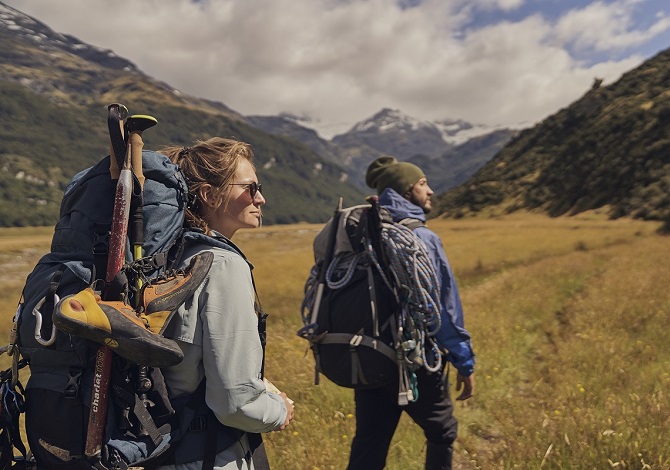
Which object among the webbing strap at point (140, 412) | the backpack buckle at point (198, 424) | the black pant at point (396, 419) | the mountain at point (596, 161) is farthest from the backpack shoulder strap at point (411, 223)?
the mountain at point (596, 161)

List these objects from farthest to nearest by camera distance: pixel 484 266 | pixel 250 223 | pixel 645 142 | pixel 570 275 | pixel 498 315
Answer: pixel 645 142, pixel 484 266, pixel 570 275, pixel 498 315, pixel 250 223

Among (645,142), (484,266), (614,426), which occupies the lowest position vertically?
(484,266)

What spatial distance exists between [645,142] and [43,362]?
7581 cm

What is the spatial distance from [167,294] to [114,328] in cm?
24

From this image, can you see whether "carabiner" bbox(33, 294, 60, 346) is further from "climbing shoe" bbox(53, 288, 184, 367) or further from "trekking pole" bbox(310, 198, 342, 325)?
"trekking pole" bbox(310, 198, 342, 325)

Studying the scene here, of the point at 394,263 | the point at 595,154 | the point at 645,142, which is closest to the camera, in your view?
the point at 394,263

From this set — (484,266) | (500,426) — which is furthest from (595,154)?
(500,426)

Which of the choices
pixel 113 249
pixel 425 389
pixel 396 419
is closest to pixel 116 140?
pixel 113 249

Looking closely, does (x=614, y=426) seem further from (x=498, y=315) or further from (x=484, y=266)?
(x=484, y=266)

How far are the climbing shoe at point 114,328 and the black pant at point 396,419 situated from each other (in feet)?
7.05

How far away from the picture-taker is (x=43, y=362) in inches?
67.8

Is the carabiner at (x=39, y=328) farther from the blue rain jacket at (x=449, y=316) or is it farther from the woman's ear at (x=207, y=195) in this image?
the blue rain jacket at (x=449, y=316)

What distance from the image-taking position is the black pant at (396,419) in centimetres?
335

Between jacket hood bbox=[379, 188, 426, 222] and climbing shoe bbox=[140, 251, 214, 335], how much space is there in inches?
78.2
